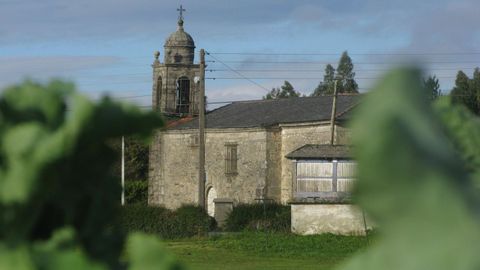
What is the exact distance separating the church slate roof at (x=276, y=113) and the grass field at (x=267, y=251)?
11715 mm

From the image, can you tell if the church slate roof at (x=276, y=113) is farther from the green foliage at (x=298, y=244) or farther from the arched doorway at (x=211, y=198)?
the green foliage at (x=298, y=244)

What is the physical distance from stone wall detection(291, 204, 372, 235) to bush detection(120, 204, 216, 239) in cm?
470

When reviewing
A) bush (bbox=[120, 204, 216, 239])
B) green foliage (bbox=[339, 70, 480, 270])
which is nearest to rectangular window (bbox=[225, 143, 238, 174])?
bush (bbox=[120, 204, 216, 239])

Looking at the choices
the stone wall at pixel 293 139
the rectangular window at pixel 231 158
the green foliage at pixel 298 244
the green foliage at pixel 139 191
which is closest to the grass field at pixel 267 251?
the green foliage at pixel 298 244

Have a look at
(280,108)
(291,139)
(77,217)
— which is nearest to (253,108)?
(280,108)

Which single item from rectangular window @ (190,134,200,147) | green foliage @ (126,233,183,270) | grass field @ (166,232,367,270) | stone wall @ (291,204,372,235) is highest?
rectangular window @ (190,134,200,147)

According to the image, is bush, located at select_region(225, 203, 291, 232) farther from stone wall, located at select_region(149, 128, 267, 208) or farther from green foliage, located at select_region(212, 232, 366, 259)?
green foliage, located at select_region(212, 232, 366, 259)

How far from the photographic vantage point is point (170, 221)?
3675cm

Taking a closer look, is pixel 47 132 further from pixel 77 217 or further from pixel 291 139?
pixel 291 139

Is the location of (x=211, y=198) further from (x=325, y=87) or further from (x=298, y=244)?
(x=325, y=87)

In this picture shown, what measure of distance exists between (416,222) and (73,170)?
283mm

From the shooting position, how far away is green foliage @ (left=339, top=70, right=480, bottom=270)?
0.45m

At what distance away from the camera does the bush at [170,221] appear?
3578 centimetres

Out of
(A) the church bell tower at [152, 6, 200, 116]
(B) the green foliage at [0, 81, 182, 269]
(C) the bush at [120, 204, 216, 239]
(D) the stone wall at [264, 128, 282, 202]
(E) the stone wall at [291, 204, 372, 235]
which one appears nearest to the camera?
(B) the green foliage at [0, 81, 182, 269]
